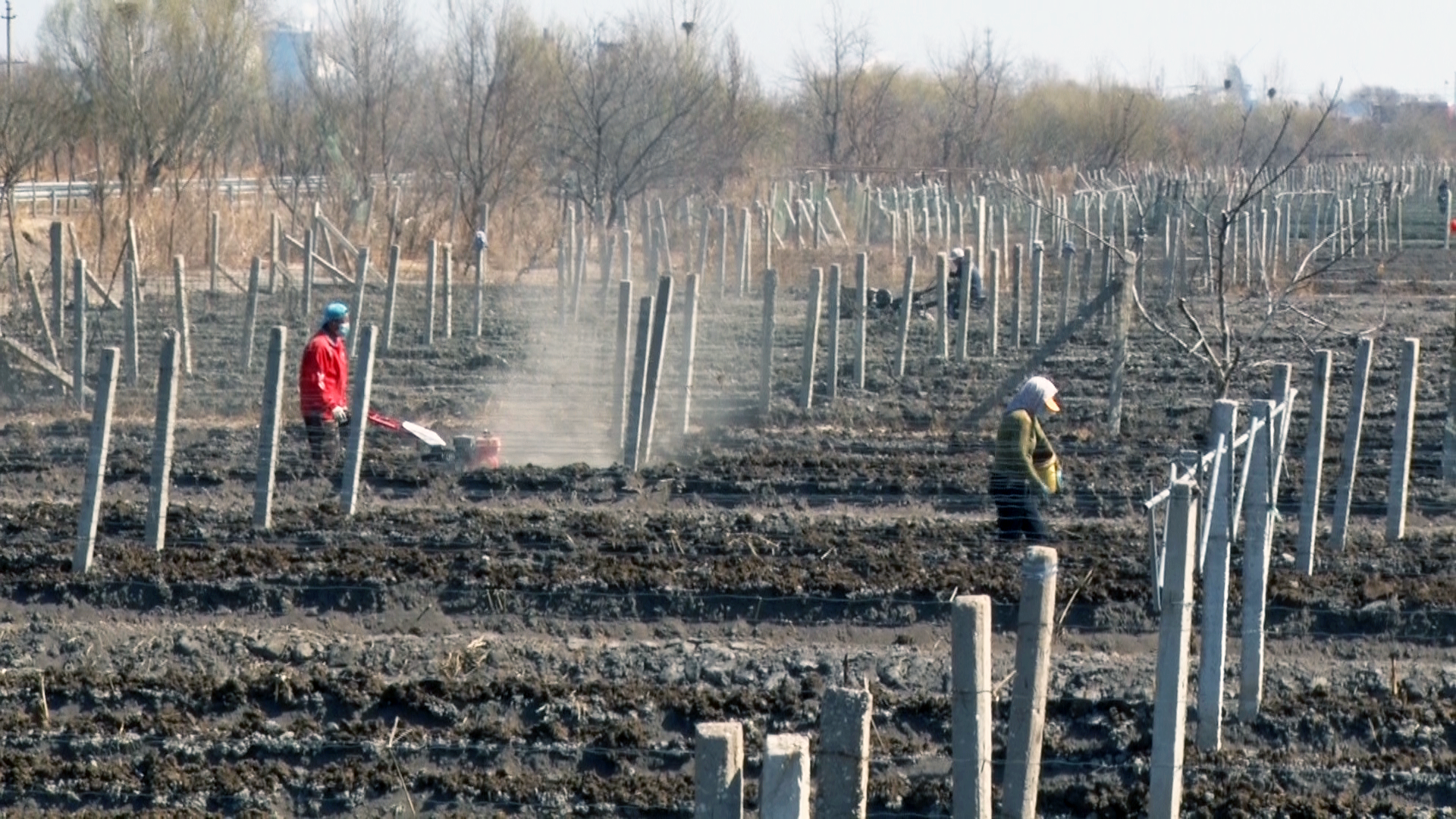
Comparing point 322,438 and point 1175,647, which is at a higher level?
point 1175,647

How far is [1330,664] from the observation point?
698 cm

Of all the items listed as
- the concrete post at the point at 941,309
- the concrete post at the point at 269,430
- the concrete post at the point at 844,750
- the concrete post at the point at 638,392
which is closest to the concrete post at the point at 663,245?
the concrete post at the point at 941,309

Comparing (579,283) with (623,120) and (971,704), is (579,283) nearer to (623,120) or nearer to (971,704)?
(623,120)

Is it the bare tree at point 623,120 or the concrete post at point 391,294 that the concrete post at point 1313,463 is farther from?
the bare tree at point 623,120

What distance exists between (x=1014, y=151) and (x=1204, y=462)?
145ft

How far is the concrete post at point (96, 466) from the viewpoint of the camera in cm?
788

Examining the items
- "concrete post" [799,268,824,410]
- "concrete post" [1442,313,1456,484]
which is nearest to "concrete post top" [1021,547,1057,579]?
"concrete post" [1442,313,1456,484]

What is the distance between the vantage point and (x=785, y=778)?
10.9ft

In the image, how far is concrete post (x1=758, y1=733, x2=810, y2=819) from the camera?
3311 mm

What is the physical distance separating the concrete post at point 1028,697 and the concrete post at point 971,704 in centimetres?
12

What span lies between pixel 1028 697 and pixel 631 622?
3.73 metres

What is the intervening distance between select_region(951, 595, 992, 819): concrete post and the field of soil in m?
1.63

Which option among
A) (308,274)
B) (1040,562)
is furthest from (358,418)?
(308,274)

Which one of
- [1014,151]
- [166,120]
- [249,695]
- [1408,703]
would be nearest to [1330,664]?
[1408,703]
